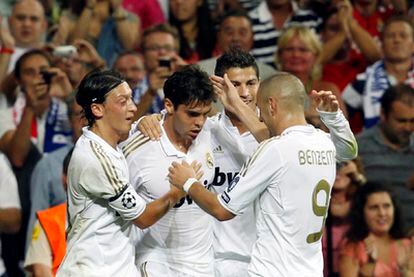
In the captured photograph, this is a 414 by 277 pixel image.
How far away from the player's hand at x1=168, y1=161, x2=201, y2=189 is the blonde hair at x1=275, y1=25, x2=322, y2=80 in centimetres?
406

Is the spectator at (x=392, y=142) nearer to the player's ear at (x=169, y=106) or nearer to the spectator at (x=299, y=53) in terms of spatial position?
the spectator at (x=299, y=53)

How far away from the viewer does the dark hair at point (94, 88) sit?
24.4 feet

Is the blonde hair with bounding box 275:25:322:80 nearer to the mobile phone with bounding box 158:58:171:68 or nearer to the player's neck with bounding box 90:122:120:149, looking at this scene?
the mobile phone with bounding box 158:58:171:68

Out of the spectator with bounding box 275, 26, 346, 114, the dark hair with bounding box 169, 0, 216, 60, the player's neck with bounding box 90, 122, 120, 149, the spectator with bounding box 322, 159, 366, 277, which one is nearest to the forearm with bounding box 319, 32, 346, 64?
the spectator with bounding box 275, 26, 346, 114

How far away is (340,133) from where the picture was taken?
25.5 ft

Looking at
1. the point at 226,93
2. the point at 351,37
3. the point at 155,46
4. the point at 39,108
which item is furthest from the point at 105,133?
the point at 351,37

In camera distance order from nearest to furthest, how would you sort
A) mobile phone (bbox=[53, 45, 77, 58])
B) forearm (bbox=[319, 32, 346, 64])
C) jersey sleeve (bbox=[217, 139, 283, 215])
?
jersey sleeve (bbox=[217, 139, 283, 215]), mobile phone (bbox=[53, 45, 77, 58]), forearm (bbox=[319, 32, 346, 64])

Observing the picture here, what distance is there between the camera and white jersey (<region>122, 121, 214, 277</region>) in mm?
7664

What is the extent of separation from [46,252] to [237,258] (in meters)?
1.80

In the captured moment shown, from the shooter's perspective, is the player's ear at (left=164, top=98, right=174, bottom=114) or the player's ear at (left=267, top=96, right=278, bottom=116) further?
the player's ear at (left=164, top=98, right=174, bottom=114)

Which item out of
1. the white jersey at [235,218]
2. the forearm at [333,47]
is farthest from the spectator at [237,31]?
the white jersey at [235,218]

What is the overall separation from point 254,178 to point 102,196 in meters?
0.86

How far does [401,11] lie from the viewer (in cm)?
1204


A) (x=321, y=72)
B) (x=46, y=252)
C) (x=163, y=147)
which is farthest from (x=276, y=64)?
(x=163, y=147)
